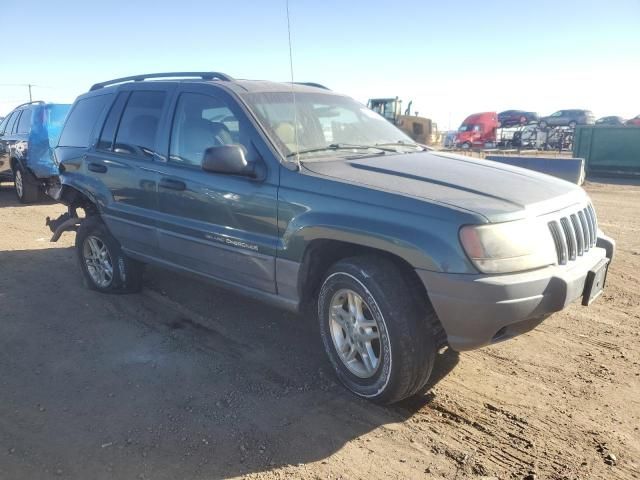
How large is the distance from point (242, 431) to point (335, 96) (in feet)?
9.36

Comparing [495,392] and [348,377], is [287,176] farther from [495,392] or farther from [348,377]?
[495,392]

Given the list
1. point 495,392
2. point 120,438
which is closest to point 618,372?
point 495,392

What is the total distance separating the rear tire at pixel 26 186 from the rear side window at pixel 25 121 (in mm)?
797

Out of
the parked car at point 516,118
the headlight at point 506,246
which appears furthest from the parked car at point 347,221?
the parked car at point 516,118

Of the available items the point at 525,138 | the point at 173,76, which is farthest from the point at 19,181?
the point at 525,138

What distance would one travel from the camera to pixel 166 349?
3.92 metres

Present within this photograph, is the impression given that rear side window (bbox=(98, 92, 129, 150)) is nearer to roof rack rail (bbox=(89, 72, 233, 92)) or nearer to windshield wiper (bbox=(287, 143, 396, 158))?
roof rack rail (bbox=(89, 72, 233, 92))

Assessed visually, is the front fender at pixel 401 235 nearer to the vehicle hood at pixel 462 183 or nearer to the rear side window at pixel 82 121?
the vehicle hood at pixel 462 183

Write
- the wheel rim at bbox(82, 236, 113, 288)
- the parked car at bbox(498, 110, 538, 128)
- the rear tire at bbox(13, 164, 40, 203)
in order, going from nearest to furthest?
the wheel rim at bbox(82, 236, 113, 288) < the rear tire at bbox(13, 164, 40, 203) < the parked car at bbox(498, 110, 538, 128)

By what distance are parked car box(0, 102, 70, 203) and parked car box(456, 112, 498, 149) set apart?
24.2 m

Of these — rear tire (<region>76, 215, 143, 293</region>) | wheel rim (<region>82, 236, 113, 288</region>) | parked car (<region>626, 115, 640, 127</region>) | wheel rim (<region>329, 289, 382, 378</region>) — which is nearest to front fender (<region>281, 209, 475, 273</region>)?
wheel rim (<region>329, 289, 382, 378</region>)

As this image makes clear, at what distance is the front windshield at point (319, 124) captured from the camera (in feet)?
12.0

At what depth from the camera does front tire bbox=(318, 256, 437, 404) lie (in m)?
2.87

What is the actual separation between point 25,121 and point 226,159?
957 centimetres
